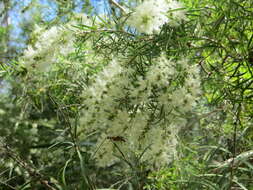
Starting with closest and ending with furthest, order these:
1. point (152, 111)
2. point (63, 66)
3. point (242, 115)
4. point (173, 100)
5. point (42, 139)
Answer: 1. point (173, 100)
2. point (152, 111)
3. point (242, 115)
4. point (63, 66)
5. point (42, 139)

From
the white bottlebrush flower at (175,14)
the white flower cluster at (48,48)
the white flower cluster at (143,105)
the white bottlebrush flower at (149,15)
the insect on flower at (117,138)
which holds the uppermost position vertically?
the white bottlebrush flower at (175,14)

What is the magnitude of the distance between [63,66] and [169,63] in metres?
0.82

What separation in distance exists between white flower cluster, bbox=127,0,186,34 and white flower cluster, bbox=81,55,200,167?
108mm

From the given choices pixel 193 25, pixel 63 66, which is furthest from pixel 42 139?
pixel 193 25

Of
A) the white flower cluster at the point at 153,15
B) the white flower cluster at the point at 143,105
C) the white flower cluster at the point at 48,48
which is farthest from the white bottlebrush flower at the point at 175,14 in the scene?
the white flower cluster at the point at 48,48

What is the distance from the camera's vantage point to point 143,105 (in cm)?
99

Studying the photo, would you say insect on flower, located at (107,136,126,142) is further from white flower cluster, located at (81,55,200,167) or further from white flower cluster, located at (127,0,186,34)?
white flower cluster, located at (127,0,186,34)

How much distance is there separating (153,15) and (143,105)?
286 mm

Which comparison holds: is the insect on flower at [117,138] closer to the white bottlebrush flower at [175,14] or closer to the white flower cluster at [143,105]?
the white flower cluster at [143,105]

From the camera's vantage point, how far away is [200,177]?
1079 millimetres

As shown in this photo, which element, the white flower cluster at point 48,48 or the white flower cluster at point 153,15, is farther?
the white flower cluster at point 48,48

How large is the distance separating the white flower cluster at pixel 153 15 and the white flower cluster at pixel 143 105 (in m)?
0.11

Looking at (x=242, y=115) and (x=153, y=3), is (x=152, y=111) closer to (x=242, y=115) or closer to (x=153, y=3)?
(x=153, y=3)

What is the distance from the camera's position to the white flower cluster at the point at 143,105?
90cm
